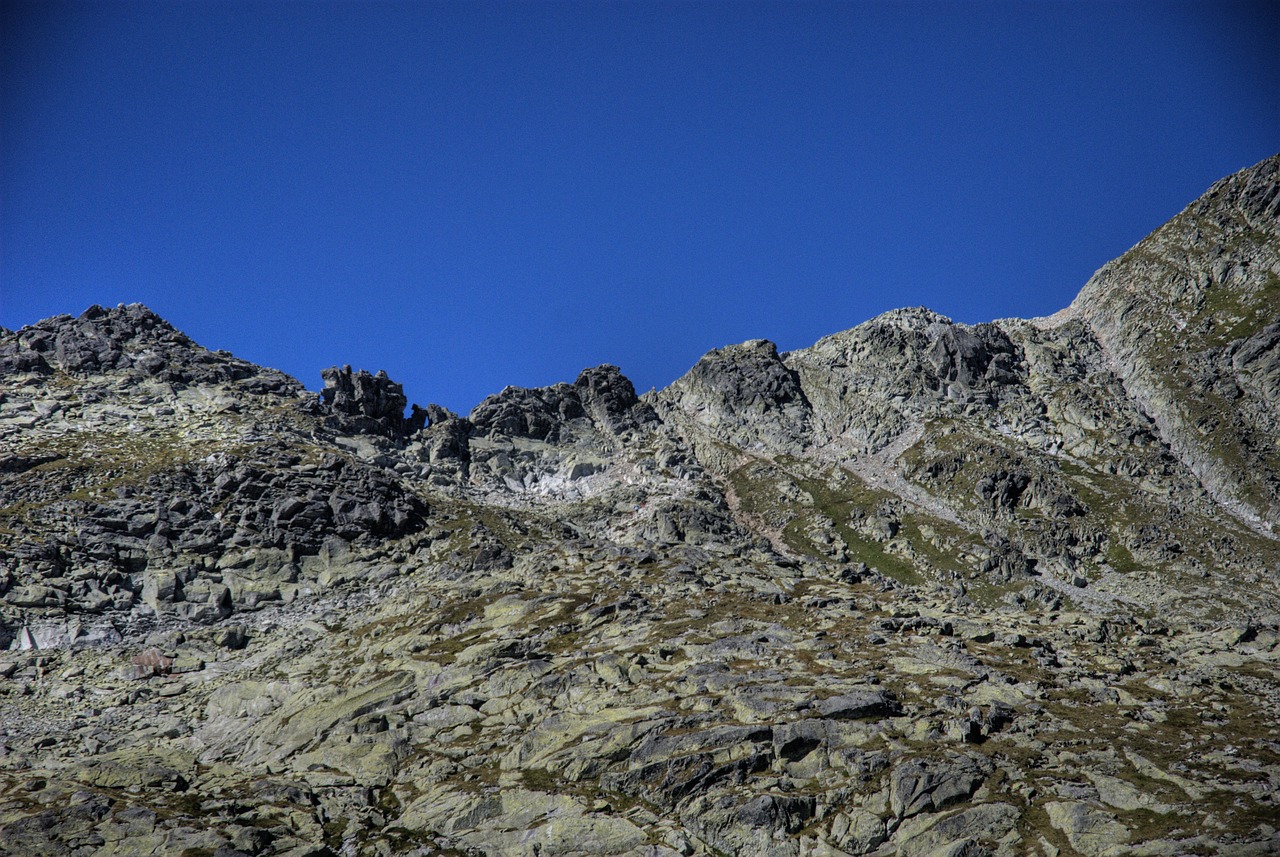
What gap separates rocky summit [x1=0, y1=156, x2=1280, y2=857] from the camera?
32781mm

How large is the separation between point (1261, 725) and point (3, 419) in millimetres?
138593

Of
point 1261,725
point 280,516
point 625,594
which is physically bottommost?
point 1261,725

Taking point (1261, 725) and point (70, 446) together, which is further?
point (70, 446)

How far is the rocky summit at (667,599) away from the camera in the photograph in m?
32.8

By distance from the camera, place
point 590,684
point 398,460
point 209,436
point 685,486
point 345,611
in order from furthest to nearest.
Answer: point 685,486 < point 398,460 < point 209,436 < point 345,611 < point 590,684

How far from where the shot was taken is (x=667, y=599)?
58719mm

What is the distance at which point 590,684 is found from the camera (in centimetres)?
4475

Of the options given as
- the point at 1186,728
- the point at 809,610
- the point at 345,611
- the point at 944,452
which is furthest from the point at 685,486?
the point at 1186,728

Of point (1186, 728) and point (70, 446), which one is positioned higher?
point (70, 446)

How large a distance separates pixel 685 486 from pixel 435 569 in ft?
252

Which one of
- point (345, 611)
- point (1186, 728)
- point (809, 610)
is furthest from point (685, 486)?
point (1186, 728)

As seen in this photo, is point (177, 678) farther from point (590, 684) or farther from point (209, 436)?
point (209, 436)

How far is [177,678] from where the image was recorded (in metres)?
62.1

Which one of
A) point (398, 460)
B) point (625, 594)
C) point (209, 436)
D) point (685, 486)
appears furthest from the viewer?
point (685, 486)
